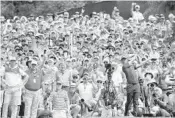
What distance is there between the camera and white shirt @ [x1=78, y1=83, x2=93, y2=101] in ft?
46.4

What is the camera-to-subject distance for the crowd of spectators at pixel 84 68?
1204cm

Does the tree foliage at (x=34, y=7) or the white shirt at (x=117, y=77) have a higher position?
the tree foliage at (x=34, y=7)

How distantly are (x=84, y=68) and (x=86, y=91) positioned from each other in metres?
1.12

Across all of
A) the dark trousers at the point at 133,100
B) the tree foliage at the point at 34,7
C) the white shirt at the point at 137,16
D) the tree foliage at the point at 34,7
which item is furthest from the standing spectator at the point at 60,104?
the tree foliage at the point at 34,7

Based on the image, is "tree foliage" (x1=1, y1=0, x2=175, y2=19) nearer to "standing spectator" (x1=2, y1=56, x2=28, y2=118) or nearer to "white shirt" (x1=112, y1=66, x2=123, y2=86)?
"white shirt" (x1=112, y1=66, x2=123, y2=86)

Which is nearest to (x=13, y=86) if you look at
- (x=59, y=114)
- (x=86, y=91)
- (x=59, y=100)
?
(x=59, y=100)

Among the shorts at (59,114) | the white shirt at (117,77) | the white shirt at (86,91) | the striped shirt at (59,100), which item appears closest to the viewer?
the shorts at (59,114)

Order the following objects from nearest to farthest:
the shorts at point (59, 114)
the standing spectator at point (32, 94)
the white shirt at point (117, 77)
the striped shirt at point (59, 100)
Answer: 1. the standing spectator at point (32, 94)
2. the shorts at point (59, 114)
3. the striped shirt at point (59, 100)
4. the white shirt at point (117, 77)

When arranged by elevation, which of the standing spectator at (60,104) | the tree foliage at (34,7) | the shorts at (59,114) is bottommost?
the shorts at (59,114)

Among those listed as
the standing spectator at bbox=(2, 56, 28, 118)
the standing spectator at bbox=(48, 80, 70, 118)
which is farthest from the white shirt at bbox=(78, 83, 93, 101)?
the standing spectator at bbox=(2, 56, 28, 118)

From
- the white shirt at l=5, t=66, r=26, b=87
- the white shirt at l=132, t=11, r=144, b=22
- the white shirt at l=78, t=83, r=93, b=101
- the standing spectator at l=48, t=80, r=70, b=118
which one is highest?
the white shirt at l=132, t=11, r=144, b=22

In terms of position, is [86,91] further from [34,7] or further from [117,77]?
[34,7]

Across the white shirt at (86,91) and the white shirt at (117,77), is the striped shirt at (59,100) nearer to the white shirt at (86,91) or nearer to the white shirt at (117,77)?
the white shirt at (86,91)

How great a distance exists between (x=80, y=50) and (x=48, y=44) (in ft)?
5.47
